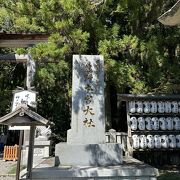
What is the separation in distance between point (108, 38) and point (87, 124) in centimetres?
346

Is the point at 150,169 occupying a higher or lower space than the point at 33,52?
lower

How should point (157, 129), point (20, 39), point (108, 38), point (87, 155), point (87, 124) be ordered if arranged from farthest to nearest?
point (157, 129)
point (20, 39)
point (108, 38)
point (87, 124)
point (87, 155)

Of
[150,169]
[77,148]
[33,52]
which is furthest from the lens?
[33,52]

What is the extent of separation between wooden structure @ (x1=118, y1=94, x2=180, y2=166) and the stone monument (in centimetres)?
301

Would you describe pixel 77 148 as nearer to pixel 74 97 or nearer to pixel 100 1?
pixel 74 97

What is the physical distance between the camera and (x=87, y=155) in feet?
24.7

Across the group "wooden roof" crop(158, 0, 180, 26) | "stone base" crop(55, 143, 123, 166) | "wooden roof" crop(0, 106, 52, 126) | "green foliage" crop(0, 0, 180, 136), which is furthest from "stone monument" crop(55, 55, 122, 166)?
"wooden roof" crop(158, 0, 180, 26)

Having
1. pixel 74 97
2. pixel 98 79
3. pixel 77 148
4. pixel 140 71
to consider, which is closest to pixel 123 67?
pixel 140 71

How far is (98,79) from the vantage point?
8.45 meters

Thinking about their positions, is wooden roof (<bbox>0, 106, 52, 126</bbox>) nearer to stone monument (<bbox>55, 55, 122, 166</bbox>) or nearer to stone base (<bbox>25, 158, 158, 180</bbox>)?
stone base (<bbox>25, 158, 158, 180</bbox>)

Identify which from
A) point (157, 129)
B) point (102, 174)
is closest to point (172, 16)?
point (102, 174)

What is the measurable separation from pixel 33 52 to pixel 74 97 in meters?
2.39

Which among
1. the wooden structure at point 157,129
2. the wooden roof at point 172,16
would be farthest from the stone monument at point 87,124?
the wooden roof at point 172,16

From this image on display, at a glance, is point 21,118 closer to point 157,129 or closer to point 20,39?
point 20,39
